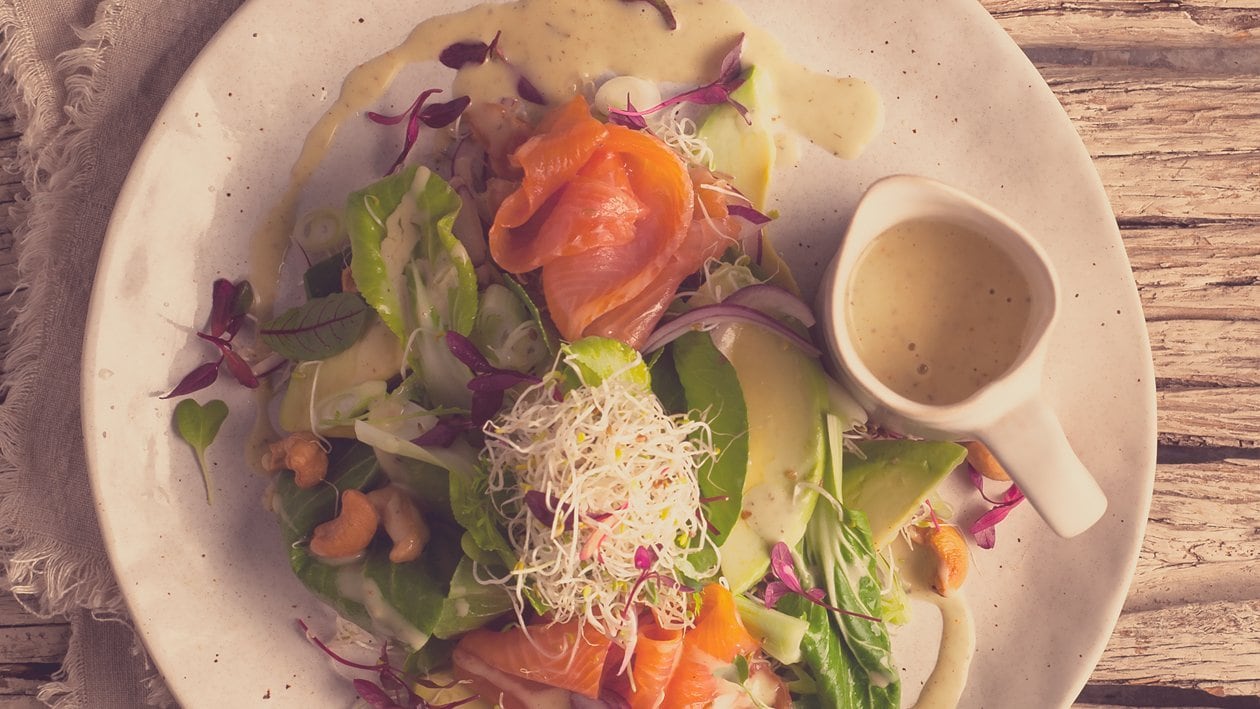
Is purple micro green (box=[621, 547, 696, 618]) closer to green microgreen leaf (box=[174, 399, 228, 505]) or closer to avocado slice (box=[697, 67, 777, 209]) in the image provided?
avocado slice (box=[697, 67, 777, 209])

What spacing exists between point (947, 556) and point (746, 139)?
4.47 feet

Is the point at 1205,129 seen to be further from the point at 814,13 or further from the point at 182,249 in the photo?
the point at 182,249

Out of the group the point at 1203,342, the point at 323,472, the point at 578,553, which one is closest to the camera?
the point at 578,553

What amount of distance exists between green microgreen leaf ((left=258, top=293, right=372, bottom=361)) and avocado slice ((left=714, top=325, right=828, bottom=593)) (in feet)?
3.30

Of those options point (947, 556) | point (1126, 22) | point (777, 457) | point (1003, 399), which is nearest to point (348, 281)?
point (777, 457)

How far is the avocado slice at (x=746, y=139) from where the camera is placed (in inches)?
100

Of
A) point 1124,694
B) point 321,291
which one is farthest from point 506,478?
point 1124,694

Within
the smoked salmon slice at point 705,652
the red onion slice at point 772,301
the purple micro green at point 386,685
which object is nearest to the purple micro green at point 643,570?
the smoked salmon slice at point 705,652

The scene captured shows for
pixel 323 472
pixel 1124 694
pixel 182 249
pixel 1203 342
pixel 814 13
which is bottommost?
pixel 1124 694

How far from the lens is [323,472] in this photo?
7.90 feet

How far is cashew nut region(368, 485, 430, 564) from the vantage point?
229cm

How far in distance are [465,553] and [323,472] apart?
463 millimetres

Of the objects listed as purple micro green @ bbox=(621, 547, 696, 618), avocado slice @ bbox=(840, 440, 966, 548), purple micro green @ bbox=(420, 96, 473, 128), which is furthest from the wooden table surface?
purple micro green @ bbox=(621, 547, 696, 618)

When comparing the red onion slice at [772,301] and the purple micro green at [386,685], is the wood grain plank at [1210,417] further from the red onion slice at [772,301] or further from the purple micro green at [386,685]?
the purple micro green at [386,685]
